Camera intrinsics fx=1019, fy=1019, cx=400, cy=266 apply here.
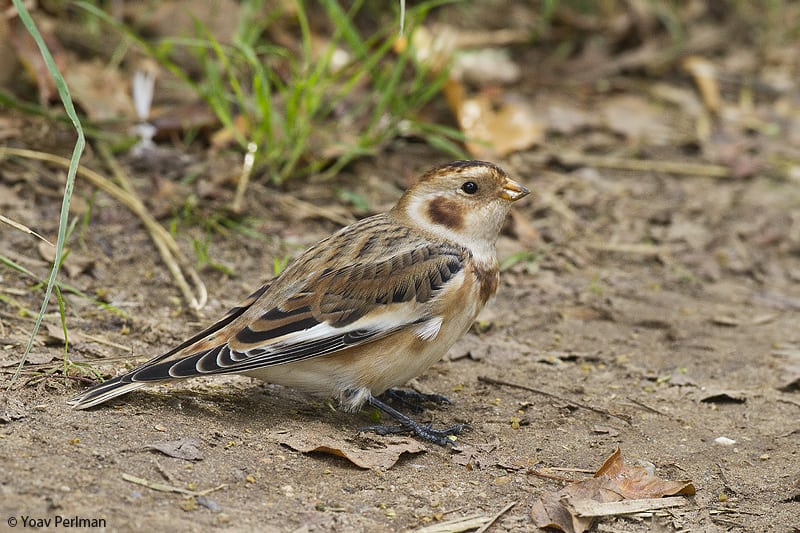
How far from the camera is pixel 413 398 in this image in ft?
15.5

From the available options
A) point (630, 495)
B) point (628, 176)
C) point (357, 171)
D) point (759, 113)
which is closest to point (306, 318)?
point (630, 495)

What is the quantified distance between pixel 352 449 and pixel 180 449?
68cm

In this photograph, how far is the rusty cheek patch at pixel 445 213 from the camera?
15.5 ft

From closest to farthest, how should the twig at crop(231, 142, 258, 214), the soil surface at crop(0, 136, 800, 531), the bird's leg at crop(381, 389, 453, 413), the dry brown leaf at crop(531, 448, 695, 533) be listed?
the soil surface at crop(0, 136, 800, 531), the dry brown leaf at crop(531, 448, 695, 533), the bird's leg at crop(381, 389, 453, 413), the twig at crop(231, 142, 258, 214)

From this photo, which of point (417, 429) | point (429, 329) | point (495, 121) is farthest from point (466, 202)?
point (495, 121)

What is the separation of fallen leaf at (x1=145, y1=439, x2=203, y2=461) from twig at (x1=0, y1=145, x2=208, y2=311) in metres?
1.50

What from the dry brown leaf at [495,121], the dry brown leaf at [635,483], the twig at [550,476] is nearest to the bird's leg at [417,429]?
the twig at [550,476]

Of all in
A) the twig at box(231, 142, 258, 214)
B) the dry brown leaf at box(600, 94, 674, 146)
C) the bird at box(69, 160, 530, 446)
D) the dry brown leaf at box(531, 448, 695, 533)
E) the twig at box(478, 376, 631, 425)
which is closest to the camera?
the dry brown leaf at box(531, 448, 695, 533)

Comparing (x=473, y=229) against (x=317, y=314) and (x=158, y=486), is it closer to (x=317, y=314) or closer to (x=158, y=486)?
(x=317, y=314)

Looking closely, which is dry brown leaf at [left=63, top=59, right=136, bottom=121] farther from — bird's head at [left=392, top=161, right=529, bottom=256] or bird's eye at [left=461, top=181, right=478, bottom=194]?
bird's eye at [left=461, top=181, right=478, bottom=194]

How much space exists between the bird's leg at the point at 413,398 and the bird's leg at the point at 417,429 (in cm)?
28

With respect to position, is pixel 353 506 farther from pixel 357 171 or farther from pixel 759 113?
pixel 759 113

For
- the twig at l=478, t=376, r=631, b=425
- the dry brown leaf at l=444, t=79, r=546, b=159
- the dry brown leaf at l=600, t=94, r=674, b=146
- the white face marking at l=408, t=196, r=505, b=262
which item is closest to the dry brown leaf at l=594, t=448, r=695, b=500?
the twig at l=478, t=376, r=631, b=425

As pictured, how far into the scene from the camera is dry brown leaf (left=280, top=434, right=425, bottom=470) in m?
3.87
